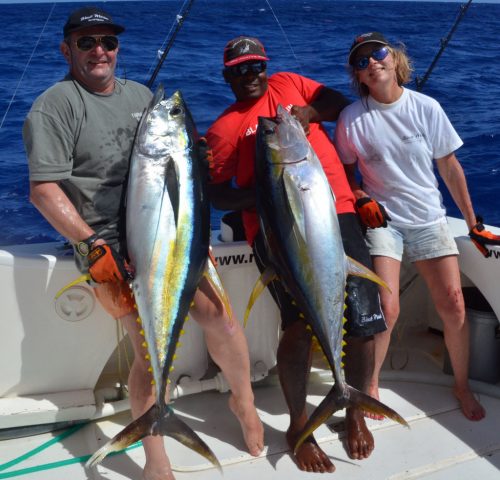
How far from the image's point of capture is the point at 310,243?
2.36 m

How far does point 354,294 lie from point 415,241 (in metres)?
0.42

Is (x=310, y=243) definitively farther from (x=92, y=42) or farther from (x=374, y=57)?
(x=92, y=42)

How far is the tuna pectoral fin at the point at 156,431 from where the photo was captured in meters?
2.21

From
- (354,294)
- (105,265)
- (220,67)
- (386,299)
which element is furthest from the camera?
(220,67)

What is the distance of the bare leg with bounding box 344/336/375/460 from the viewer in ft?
8.51

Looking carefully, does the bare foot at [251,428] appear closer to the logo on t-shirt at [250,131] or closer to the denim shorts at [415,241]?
the denim shorts at [415,241]

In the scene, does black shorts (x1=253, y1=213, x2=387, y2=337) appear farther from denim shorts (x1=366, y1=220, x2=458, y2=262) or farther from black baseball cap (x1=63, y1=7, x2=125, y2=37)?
black baseball cap (x1=63, y1=7, x2=125, y2=37)

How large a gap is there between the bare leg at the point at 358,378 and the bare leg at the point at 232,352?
35 cm

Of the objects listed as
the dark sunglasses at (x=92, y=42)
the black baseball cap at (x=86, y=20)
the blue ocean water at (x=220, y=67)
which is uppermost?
the black baseball cap at (x=86, y=20)

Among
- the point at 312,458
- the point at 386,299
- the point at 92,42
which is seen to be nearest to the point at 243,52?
the point at 92,42

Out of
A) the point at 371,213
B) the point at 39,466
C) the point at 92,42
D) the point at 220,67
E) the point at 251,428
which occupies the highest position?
the point at 92,42

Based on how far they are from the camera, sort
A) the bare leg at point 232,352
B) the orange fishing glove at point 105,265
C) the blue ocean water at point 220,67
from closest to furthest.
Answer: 1. the orange fishing glove at point 105,265
2. the bare leg at point 232,352
3. the blue ocean water at point 220,67

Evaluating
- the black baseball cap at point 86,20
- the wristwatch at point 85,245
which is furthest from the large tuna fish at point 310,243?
the black baseball cap at point 86,20

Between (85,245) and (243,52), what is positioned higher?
(243,52)
